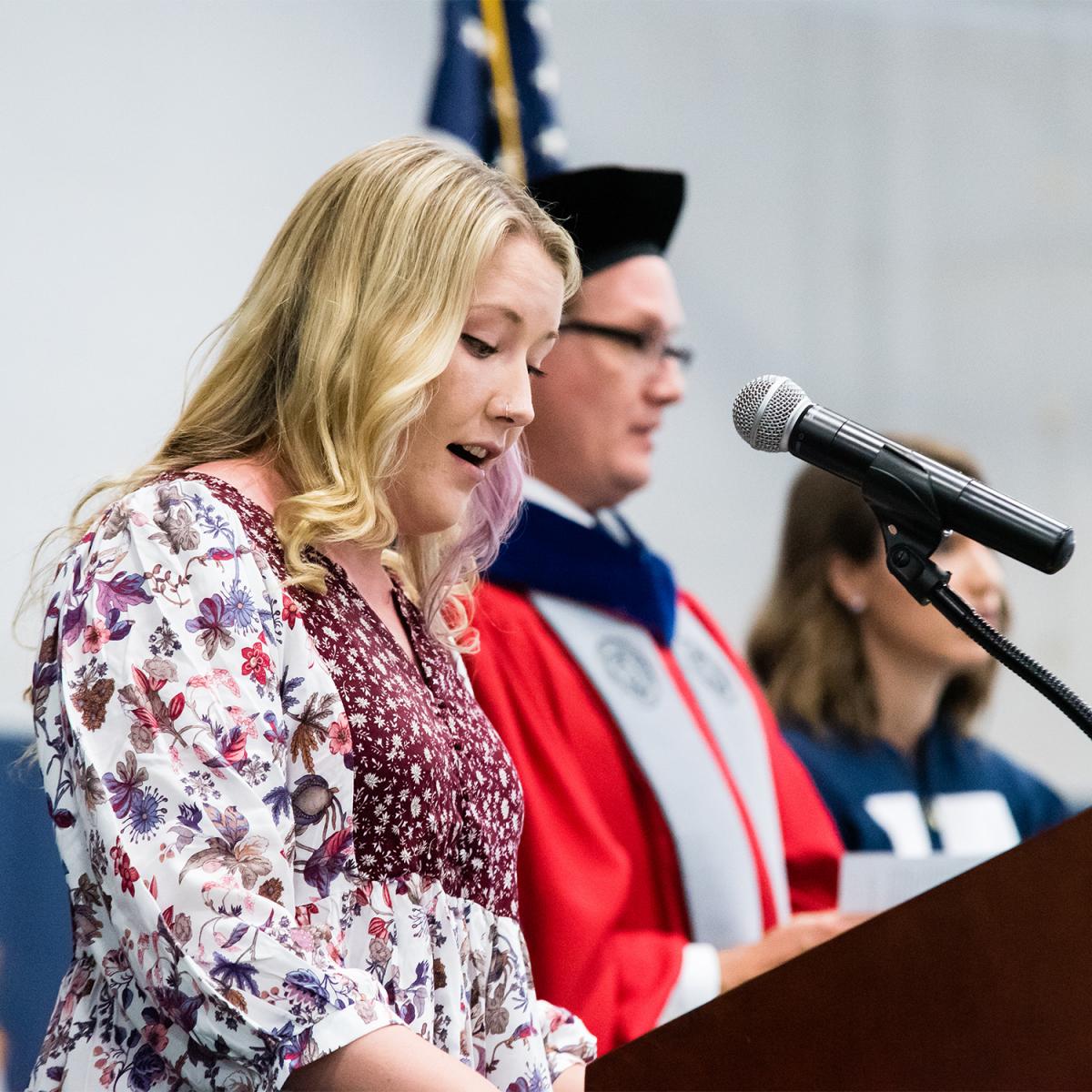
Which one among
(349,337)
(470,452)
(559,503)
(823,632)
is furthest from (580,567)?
(349,337)

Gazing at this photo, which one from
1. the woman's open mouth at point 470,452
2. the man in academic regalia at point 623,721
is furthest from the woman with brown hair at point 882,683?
the woman's open mouth at point 470,452

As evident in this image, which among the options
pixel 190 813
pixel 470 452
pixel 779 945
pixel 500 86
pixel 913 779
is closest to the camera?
pixel 190 813

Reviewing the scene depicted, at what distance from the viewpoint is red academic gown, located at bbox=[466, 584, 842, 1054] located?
7.97 ft

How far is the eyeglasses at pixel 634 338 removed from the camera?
293 cm

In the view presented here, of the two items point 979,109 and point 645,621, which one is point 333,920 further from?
point 979,109

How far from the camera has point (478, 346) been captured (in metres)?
1.46

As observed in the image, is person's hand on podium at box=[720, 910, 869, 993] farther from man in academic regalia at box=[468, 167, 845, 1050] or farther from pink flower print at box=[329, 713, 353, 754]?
pink flower print at box=[329, 713, 353, 754]

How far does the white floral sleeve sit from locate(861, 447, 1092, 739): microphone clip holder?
0.47 metres

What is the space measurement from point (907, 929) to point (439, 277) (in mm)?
728

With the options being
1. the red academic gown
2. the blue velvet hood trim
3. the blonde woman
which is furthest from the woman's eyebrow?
the blue velvet hood trim

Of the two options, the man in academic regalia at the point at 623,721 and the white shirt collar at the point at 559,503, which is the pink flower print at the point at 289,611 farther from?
the white shirt collar at the point at 559,503

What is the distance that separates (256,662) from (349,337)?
346mm

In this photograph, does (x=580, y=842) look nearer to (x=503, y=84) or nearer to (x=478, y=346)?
(x=478, y=346)

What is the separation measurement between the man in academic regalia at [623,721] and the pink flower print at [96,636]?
4.51 feet
